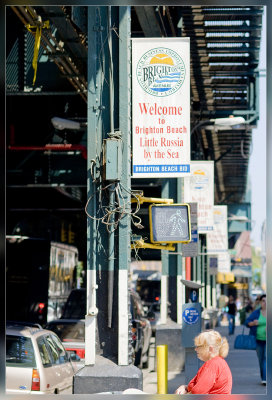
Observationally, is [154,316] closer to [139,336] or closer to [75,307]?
[75,307]

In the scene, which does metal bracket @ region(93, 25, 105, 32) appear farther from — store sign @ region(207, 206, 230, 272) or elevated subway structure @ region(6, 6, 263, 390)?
store sign @ region(207, 206, 230, 272)

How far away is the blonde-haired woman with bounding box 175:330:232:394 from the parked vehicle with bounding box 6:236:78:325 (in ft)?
60.8

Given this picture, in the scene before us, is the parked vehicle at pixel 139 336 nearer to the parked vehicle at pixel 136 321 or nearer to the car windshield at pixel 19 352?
the parked vehicle at pixel 136 321

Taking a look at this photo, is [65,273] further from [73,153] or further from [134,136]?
[134,136]

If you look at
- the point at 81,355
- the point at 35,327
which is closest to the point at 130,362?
the point at 35,327

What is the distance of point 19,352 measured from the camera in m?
13.3

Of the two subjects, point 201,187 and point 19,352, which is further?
point 201,187

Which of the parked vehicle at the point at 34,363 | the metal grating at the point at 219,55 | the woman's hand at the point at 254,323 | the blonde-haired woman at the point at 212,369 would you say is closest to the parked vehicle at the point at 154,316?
the woman's hand at the point at 254,323

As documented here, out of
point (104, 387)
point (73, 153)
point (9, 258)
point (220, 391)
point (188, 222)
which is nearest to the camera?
point (220, 391)

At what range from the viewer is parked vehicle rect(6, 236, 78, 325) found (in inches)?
1072

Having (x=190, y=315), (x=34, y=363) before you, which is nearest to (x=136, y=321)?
(x=190, y=315)

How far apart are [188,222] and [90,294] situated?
6.94 ft

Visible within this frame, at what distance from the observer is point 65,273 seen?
30.1 metres

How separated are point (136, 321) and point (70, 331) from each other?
2.72 m
